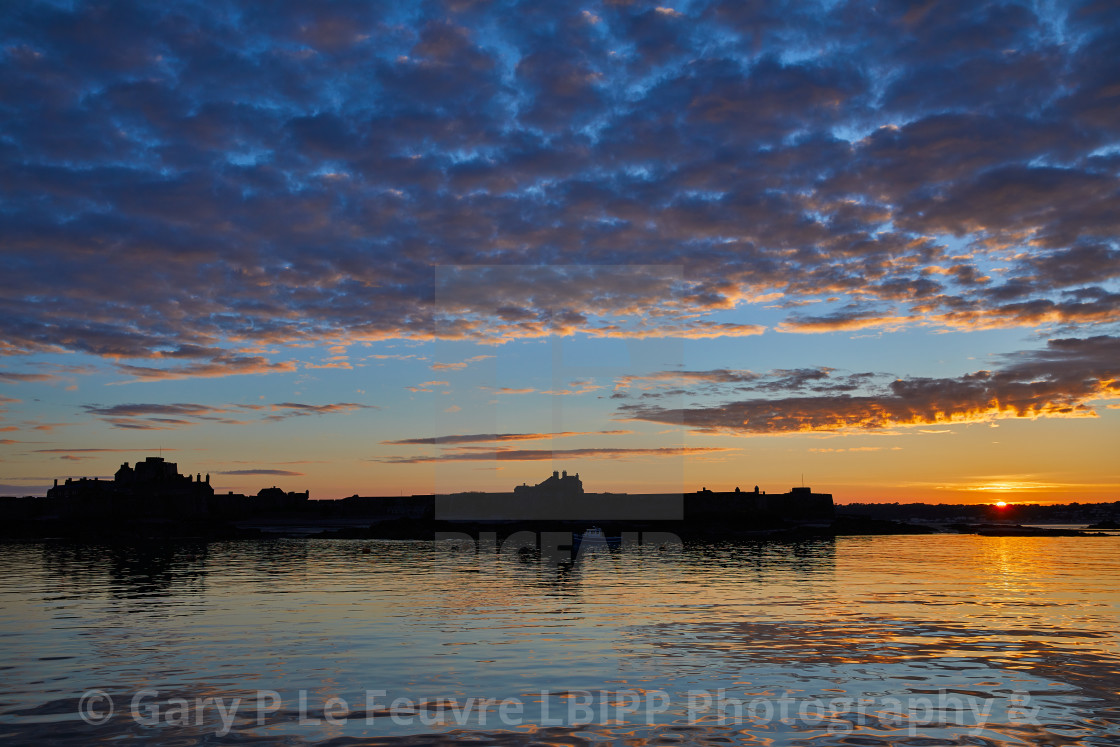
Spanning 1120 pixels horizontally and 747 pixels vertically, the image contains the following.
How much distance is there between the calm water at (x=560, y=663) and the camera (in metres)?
16.7

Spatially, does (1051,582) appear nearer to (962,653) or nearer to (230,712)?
(962,653)

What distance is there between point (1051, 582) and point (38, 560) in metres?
88.4

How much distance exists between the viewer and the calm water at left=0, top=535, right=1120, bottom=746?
1670 centimetres

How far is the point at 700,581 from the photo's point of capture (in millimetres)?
52281

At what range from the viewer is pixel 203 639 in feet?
92.4

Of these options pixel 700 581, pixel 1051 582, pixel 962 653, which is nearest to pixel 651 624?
pixel 962 653

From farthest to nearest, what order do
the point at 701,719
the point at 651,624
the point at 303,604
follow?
the point at 303,604 → the point at 651,624 → the point at 701,719

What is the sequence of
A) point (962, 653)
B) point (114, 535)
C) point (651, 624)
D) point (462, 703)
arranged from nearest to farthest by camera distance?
point (462, 703) → point (962, 653) → point (651, 624) → point (114, 535)

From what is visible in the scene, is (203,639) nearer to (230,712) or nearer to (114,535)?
(230,712)

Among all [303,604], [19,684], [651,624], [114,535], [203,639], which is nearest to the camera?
[19,684]

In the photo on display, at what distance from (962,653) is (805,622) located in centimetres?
763

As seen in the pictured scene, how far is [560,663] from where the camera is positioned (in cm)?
2384

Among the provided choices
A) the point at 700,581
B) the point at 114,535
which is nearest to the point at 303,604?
the point at 700,581

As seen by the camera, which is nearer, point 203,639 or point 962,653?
point 962,653
